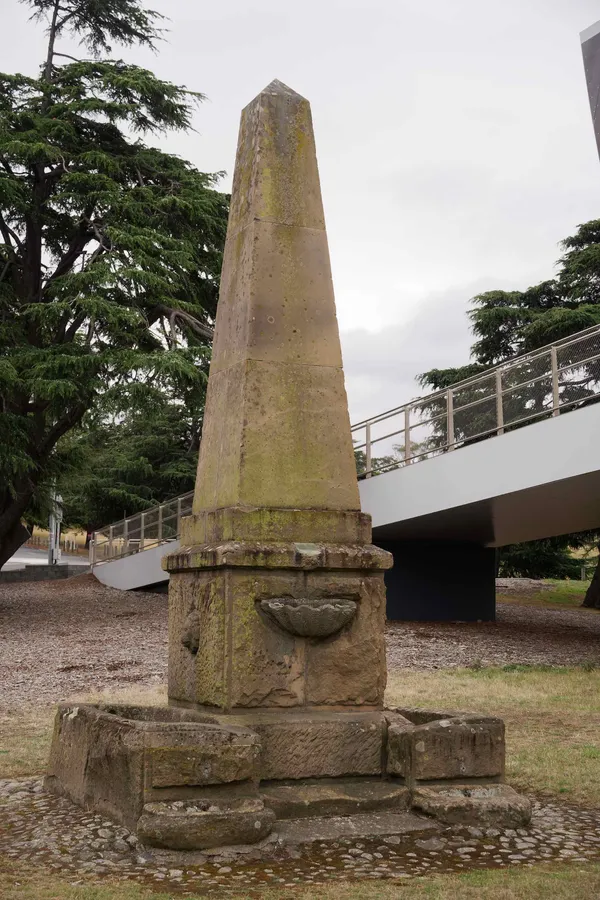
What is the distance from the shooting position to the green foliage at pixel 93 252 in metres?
18.8

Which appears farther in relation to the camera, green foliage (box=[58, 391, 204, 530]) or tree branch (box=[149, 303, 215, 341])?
green foliage (box=[58, 391, 204, 530])

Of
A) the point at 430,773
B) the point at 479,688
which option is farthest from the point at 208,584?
the point at 479,688

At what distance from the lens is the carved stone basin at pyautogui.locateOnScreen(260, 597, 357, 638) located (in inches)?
227

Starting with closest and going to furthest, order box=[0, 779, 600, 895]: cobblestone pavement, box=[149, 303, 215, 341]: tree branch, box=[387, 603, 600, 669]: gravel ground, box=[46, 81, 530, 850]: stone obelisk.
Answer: box=[0, 779, 600, 895]: cobblestone pavement
box=[46, 81, 530, 850]: stone obelisk
box=[387, 603, 600, 669]: gravel ground
box=[149, 303, 215, 341]: tree branch

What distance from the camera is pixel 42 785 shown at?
668cm

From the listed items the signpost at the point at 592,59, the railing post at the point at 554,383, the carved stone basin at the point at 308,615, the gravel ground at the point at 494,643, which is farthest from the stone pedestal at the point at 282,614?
the signpost at the point at 592,59

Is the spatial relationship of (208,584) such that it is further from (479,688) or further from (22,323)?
(22,323)

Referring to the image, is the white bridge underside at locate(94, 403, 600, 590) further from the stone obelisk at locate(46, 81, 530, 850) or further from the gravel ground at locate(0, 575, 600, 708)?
the stone obelisk at locate(46, 81, 530, 850)

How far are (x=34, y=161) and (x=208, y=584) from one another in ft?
55.1

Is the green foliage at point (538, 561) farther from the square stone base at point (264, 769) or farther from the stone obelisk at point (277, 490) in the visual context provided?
the square stone base at point (264, 769)

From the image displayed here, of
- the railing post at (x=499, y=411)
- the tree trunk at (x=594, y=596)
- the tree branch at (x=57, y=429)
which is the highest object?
the tree branch at (x=57, y=429)

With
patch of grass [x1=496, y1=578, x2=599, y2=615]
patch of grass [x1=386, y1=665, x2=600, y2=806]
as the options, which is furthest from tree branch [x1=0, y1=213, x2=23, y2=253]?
patch of grass [x1=496, y1=578, x2=599, y2=615]

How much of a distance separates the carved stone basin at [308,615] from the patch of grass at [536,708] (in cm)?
216

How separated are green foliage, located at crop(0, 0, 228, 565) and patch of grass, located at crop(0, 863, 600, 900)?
13941mm
